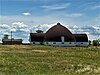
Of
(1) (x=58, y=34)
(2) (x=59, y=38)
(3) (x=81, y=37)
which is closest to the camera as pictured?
(2) (x=59, y=38)

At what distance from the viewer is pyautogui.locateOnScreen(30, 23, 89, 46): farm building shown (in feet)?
414

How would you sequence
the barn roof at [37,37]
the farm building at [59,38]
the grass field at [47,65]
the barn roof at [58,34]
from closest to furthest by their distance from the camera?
→ the grass field at [47,65]
the farm building at [59,38]
the barn roof at [58,34]
the barn roof at [37,37]

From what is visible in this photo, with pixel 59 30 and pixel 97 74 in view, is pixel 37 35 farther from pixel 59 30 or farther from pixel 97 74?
pixel 97 74

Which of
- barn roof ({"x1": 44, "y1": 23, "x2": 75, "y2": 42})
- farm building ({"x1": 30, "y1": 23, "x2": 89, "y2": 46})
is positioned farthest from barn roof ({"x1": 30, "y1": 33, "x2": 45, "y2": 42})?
barn roof ({"x1": 44, "y1": 23, "x2": 75, "y2": 42})

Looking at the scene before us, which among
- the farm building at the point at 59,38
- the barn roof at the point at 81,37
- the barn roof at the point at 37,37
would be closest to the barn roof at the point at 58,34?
the farm building at the point at 59,38

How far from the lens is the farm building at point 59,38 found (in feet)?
414

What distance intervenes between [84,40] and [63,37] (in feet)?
37.1

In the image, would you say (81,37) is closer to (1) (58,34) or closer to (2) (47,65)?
(1) (58,34)

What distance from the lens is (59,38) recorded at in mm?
126500

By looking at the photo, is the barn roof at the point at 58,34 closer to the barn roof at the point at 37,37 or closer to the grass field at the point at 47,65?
the barn roof at the point at 37,37

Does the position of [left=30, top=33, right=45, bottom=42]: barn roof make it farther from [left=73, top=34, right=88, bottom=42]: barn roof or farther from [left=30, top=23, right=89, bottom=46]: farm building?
[left=73, top=34, right=88, bottom=42]: barn roof

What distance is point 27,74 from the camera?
2300 centimetres

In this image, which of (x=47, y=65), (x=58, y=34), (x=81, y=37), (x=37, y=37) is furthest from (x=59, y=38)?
(x=47, y=65)

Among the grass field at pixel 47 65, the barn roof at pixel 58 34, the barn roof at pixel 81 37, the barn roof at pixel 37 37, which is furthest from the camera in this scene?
the barn roof at pixel 37 37
